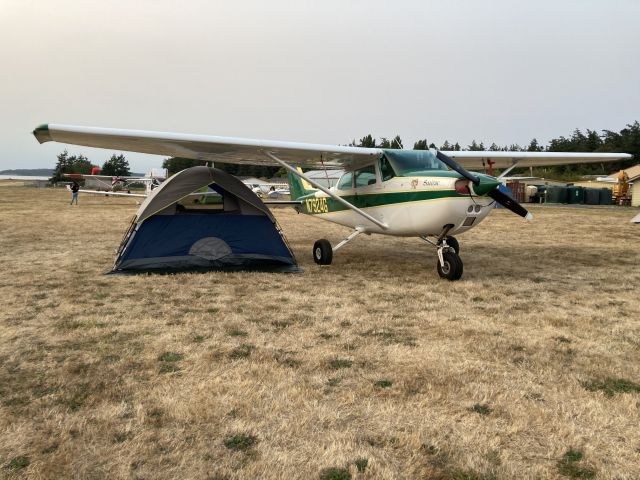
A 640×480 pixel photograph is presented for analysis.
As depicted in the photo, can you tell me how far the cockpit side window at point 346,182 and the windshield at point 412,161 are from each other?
1208mm

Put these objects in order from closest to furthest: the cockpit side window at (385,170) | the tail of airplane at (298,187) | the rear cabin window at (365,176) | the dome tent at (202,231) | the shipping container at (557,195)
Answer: the dome tent at (202,231), the cockpit side window at (385,170), the rear cabin window at (365,176), the tail of airplane at (298,187), the shipping container at (557,195)

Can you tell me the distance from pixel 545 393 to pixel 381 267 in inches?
203

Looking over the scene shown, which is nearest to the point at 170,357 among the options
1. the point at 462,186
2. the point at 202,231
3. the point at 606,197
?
the point at 202,231

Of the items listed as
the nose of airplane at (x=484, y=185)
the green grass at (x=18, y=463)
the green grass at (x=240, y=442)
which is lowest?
the green grass at (x=240, y=442)

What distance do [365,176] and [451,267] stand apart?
8.42ft

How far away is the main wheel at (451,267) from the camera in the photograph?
702 centimetres

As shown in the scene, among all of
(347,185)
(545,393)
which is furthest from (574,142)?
(545,393)

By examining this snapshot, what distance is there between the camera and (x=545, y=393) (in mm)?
3221

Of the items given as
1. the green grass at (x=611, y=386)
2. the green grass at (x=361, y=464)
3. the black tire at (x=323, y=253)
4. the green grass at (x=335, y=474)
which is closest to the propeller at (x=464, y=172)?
the black tire at (x=323, y=253)

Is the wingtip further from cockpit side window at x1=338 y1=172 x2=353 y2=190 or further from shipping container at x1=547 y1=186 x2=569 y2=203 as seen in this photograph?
shipping container at x1=547 y1=186 x2=569 y2=203

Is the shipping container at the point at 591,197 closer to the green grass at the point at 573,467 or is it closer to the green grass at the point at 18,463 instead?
the green grass at the point at 573,467

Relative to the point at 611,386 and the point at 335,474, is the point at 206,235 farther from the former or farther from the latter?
the point at 611,386

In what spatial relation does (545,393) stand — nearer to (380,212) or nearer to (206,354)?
(206,354)

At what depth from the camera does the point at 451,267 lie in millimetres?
7070
